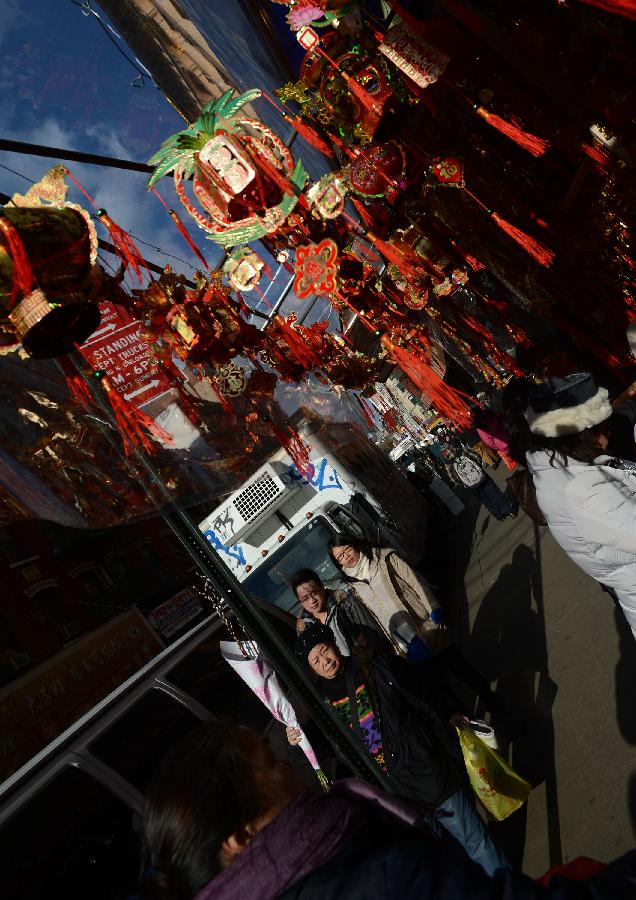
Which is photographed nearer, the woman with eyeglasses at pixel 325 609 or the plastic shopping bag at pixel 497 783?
the plastic shopping bag at pixel 497 783

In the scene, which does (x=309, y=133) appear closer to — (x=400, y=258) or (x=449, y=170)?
(x=449, y=170)

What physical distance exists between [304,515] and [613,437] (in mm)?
7101

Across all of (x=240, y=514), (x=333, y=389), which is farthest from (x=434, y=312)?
(x=240, y=514)

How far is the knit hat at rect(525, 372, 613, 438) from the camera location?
2947mm

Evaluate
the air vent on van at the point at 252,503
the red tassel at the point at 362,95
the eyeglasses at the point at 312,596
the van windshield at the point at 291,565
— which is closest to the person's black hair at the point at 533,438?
the eyeglasses at the point at 312,596

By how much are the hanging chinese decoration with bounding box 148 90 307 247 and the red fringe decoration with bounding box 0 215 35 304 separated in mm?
2530

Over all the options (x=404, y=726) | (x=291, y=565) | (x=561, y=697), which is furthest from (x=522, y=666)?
(x=291, y=565)

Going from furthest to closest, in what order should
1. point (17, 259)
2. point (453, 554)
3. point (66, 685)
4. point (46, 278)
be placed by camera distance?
point (453, 554) → point (66, 685) → point (46, 278) → point (17, 259)

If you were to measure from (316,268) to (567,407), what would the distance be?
3113mm

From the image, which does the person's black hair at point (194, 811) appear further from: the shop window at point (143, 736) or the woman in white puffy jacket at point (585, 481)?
the shop window at point (143, 736)

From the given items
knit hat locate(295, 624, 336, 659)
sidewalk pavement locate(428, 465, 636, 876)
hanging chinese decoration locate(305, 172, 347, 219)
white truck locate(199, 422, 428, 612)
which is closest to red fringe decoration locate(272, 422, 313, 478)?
knit hat locate(295, 624, 336, 659)

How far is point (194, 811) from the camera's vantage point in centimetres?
147

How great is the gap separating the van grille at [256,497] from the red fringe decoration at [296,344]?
4091 mm

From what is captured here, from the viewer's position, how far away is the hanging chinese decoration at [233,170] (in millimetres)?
4453
